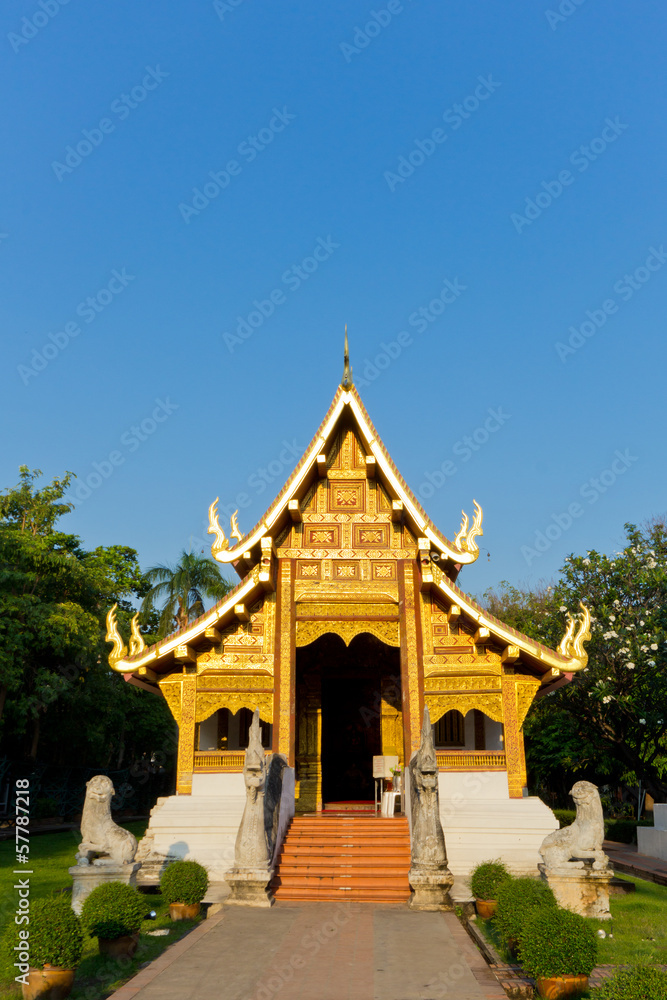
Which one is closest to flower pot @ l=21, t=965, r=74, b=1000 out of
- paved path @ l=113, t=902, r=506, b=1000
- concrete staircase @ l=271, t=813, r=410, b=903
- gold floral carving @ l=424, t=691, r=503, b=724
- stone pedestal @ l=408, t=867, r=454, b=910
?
paved path @ l=113, t=902, r=506, b=1000

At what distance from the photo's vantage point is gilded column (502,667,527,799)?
11.8 metres

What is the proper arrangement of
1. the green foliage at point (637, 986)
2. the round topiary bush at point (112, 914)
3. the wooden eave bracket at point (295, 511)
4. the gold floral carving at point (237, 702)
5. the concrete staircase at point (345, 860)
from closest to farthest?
the green foliage at point (637, 986)
the round topiary bush at point (112, 914)
the concrete staircase at point (345, 860)
the gold floral carving at point (237, 702)
the wooden eave bracket at point (295, 511)

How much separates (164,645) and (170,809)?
7.77 ft

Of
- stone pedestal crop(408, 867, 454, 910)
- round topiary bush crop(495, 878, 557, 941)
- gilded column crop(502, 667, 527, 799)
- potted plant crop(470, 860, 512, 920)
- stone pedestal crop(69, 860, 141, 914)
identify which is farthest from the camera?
gilded column crop(502, 667, 527, 799)

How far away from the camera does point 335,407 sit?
13148 mm

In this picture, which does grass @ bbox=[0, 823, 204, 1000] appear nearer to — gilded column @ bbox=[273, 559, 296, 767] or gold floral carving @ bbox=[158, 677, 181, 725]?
gilded column @ bbox=[273, 559, 296, 767]

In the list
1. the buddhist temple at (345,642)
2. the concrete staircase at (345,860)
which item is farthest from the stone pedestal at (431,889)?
the buddhist temple at (345,642)

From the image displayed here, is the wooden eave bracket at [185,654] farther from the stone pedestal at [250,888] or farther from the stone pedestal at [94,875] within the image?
the stone pedestal at [94,875]

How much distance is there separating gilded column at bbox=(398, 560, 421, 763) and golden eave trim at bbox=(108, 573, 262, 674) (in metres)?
2.36

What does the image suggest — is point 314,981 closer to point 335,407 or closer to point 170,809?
point 170,809

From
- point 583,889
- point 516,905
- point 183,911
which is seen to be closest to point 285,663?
point 183,911

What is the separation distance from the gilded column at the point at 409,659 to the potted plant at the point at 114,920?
5704 millimetres

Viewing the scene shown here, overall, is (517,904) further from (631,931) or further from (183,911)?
(183,911)

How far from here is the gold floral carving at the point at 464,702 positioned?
477 inches
